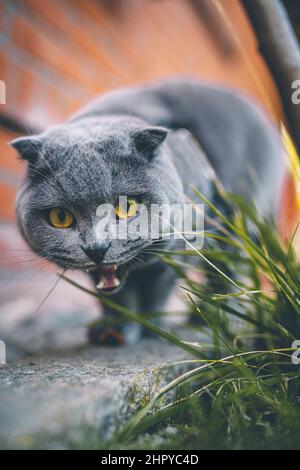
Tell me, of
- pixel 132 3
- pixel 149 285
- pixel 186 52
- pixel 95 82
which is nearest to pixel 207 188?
pixel 149 285

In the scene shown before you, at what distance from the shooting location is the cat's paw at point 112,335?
2.74ft

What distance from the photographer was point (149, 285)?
0.91 m

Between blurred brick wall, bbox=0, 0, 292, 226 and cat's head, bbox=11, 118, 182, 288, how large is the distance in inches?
7.7

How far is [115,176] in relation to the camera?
0.61m

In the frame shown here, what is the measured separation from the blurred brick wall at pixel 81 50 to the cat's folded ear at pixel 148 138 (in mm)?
286

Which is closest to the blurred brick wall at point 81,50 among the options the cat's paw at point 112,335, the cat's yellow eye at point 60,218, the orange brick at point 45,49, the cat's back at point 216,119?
the orange brick at point 45,49

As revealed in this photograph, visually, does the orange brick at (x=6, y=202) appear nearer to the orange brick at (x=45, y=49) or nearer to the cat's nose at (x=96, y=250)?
the orange brick at (x=45, y=49)

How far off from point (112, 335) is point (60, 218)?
316 millimetres

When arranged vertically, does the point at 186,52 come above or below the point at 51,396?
above

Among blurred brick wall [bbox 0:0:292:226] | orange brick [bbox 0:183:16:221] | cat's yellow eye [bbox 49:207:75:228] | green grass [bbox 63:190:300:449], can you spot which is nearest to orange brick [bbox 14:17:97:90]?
blurred brick wall [bbox 0:0:292:226]

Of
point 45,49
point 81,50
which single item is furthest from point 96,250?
point 81,50
